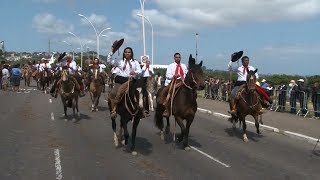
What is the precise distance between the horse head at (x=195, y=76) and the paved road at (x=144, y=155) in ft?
5.45

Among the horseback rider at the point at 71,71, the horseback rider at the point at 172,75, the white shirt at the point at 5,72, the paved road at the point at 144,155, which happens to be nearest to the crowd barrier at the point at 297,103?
the paved road at the point at 144,155

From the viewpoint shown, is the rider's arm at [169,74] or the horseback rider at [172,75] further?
the rider's arm at [169,74]

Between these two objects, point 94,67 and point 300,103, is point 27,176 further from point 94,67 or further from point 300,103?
point 300,103

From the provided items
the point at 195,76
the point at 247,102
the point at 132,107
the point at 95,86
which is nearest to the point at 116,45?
the point at 132,107

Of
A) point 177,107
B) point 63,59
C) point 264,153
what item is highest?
point 63,59

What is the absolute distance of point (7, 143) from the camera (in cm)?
1259

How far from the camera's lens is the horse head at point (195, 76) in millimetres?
12130

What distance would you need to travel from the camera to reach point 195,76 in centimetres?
1222

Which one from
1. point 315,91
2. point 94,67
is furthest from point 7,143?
point 315,91

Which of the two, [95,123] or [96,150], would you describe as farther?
[95,123]

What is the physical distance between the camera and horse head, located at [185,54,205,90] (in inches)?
478

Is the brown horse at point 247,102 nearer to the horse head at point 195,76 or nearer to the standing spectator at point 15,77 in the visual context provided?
the horse head at point 195,76

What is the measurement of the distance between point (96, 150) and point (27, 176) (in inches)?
118

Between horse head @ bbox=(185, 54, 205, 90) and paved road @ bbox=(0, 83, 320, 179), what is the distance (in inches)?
65.4
